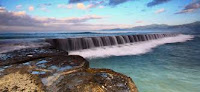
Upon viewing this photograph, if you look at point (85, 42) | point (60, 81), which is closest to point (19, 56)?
point (60, 81)

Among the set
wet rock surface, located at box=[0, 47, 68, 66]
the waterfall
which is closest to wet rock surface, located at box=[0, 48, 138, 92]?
wet rock surface, located at box=[0, 47, 68, 66]

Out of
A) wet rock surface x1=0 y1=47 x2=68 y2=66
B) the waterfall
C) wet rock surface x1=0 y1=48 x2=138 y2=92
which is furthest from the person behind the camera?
the waterfall

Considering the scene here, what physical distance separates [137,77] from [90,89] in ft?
12.0

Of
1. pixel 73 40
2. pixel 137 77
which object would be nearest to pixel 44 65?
pixel 137 77

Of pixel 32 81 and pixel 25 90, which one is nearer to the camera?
pixel 25 90

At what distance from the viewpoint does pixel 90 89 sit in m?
1.58

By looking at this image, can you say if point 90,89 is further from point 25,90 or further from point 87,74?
point 25,90

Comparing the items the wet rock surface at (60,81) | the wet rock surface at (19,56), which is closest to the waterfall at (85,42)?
the wet rock surface at (19,56)

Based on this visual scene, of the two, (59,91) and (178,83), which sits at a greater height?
(59,91)

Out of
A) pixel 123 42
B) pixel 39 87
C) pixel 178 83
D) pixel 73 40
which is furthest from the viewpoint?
pixel 123 42

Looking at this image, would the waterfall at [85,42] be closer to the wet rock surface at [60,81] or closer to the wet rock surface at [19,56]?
the wet rock surface at [19,56]

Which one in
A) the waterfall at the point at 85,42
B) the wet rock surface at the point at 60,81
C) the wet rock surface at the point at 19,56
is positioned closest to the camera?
the wet rock surface at the point at 60,81

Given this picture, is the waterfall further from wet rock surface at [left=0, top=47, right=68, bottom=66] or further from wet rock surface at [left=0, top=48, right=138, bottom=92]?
wet rock surface at [left=0, top=48, right=138, bottom=92]

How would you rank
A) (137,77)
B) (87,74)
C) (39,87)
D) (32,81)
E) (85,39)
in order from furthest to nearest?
1. (85,39)
2. (137,77)
3. (87,74)
4. (32,81)
5. (39,87)
